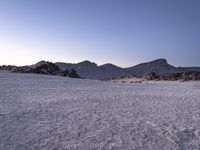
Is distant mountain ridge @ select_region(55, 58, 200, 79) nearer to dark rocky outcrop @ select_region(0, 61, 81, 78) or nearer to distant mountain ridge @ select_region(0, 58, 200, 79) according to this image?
distant mountain ridge @ select_region(0, 58, 200, 79)

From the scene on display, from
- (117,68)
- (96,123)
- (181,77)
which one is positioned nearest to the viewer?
(96,123)

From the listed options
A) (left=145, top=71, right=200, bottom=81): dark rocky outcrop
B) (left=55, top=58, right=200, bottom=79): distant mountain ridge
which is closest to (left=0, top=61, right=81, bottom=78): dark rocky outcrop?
(left=145, top=71, right=200, bottom=81): dark rocky outcrop

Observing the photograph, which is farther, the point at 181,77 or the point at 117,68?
the point at 117,68

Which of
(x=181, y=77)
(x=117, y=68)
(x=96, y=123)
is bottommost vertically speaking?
(x=96, y=123)

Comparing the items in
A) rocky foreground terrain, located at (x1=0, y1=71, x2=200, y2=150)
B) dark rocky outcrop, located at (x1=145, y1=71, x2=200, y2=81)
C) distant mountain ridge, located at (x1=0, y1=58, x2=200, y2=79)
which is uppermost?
distant mountain ridge, located at (x1=0, y1=58, x2=200, y2=79)

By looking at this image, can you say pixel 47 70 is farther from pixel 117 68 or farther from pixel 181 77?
pixel 117 68

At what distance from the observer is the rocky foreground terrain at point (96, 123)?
180 inches

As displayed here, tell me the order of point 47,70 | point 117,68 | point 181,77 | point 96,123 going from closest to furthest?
point 96,123 < point 181,77 < point 47,70 < point 117,68

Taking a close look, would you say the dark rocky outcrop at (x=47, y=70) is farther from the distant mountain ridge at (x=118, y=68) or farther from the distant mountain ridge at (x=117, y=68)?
the distant mountain ridge at (x=118, y=68)

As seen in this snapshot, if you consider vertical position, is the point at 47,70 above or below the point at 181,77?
above

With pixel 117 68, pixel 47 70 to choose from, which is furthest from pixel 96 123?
pixel 117 68

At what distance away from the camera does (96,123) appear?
17.8 feet

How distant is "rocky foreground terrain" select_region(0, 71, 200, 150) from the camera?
4.57 meters

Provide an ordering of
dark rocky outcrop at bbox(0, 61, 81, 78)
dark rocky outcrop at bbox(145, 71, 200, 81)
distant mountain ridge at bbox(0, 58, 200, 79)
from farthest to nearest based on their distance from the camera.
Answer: distant mountain ridge at bbox(0, 58, 200, 79), dark rocky outcrop at bbox(0, 61, 81, 78), dark rocky outcrop at bbox(145, 71, 200, 81)
